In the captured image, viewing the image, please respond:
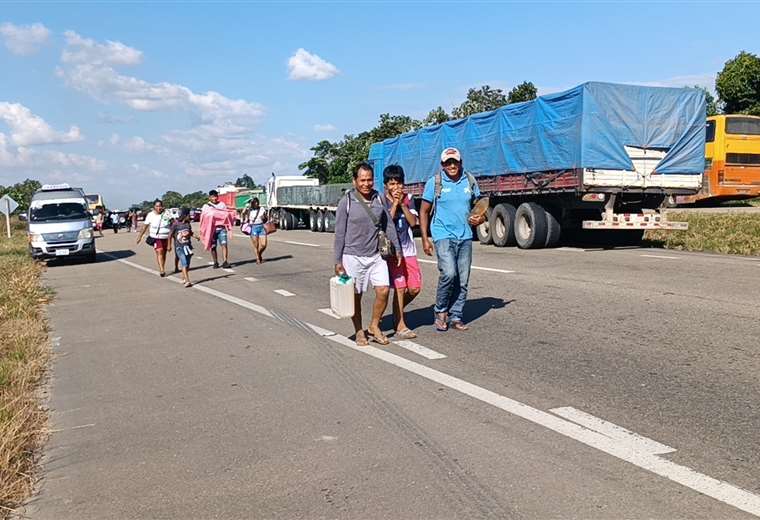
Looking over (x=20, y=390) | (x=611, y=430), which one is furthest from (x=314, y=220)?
(x=611, y=430)

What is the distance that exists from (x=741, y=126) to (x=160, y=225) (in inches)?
778

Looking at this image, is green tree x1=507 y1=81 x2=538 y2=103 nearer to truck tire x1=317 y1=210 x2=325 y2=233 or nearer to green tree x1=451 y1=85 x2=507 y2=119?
green tree x1=451 y1=85 x2=507 y2=119

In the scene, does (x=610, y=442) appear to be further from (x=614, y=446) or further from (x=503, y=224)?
(x=503, y=224)

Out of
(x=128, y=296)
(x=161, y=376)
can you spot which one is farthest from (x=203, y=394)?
(x=128, y=296)

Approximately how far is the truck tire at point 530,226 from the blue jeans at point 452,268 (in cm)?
1032

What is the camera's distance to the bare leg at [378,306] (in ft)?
23.5

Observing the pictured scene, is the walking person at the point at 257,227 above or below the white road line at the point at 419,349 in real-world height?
above

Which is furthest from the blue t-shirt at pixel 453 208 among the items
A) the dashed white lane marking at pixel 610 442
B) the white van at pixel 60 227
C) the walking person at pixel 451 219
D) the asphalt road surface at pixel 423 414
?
the white van at pixel 60 227

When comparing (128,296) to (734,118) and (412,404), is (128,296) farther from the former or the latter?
(734,118)

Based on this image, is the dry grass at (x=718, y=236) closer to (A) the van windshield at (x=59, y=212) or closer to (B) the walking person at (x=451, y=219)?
(B) the walking person at (x=451, y=219)

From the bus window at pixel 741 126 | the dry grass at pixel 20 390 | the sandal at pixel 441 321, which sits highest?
the bus window at pixel 741 126

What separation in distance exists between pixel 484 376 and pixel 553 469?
196cm

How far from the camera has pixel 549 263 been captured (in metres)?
14.2

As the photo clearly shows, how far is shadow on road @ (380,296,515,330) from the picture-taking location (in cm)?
841
